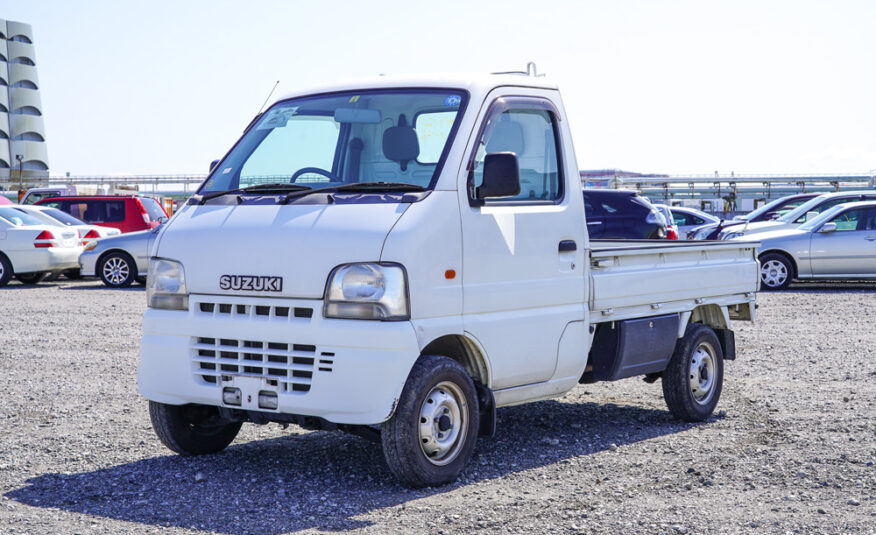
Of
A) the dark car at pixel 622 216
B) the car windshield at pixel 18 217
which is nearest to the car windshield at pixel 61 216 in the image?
the car windshield at pixel 18 217

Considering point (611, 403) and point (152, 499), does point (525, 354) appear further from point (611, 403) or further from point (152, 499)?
point (611, 403)

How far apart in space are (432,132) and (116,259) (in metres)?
16.6

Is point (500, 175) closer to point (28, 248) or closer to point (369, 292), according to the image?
point (369, 292)

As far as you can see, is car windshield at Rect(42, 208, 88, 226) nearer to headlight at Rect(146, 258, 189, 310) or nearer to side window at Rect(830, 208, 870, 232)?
side window at Rect(830, 208, 870, 232)

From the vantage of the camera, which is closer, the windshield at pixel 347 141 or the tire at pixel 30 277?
the windshield at pixel 347 141

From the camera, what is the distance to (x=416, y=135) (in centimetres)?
614

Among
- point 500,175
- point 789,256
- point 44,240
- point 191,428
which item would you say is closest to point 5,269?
point 44,240

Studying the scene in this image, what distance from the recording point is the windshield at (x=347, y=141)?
6102mm

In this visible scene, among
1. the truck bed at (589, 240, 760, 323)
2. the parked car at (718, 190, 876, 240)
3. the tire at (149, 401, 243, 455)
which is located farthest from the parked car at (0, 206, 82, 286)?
the tire at (149, 401, 243, 455)

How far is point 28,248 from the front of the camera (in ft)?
68.5

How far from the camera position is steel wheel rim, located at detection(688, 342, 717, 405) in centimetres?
801

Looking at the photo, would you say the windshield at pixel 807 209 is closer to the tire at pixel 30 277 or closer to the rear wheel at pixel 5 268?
the tire at pixel 30 277

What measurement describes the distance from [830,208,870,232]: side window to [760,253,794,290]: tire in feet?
3.76

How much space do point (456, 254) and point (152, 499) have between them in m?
2.04
